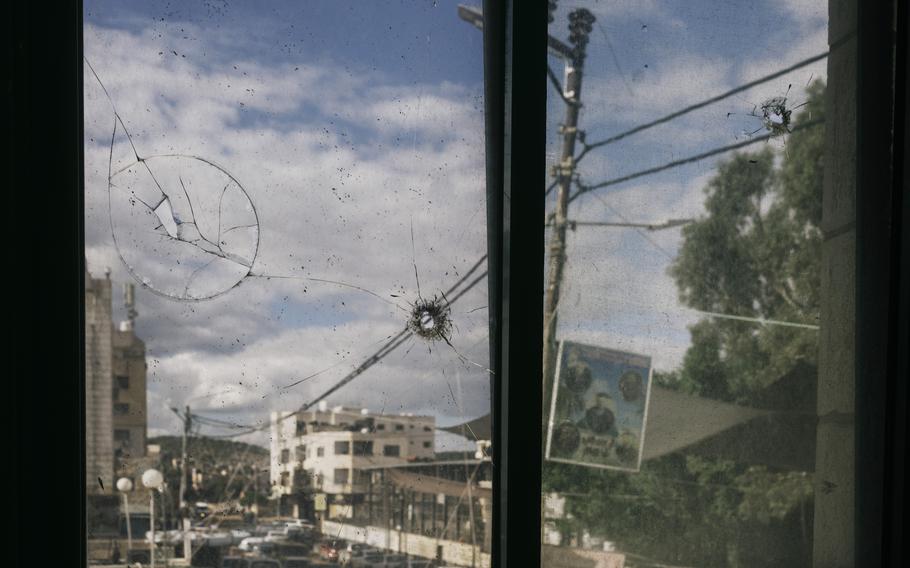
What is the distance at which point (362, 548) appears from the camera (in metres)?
1.64

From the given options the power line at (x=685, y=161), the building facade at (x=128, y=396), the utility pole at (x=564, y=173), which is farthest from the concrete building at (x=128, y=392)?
the power line at (x=685, y=161)

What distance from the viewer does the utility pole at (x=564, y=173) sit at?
5.72ft

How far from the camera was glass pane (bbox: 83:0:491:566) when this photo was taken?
154 centimetres

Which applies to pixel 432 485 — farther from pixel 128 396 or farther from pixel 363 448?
pixel 128 396

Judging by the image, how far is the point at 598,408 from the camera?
176 centimetres

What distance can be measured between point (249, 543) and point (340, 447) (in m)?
0.23

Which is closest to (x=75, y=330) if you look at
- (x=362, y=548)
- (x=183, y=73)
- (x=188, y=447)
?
(x=188, y=447)

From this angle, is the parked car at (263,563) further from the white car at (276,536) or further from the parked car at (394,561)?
the parked car at (394,561)

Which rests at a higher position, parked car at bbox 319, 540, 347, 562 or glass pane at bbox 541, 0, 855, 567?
glass pane at bbox 541, 0, 855, 567

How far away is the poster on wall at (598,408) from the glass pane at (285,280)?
0.16 m

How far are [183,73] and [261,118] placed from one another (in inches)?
6.1

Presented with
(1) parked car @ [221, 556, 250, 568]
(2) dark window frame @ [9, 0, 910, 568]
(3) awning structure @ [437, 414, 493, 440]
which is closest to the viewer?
(2) dark window frame @ [9, 0, 910, 568]

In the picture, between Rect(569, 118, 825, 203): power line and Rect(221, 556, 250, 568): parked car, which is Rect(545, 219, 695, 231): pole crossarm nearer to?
Rect(569, 118, 825, 203): power line

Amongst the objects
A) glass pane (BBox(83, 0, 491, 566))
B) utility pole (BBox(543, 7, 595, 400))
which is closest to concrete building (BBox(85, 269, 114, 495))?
glass pane (BBox(83, 0, 491, 566))
